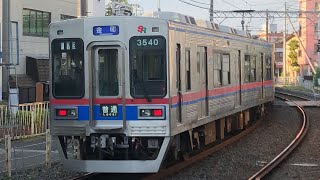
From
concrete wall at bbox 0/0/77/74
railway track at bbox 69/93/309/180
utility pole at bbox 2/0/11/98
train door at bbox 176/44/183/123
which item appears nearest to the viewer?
train door at bbox 176/44/183/123

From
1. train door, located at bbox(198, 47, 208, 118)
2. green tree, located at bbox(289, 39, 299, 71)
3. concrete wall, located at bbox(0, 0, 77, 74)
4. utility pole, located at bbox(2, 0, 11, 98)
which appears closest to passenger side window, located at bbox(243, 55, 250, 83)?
train door, located at bbox(198, 47, 208, 118)

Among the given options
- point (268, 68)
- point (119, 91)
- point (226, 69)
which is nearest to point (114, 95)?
point (119, 91)

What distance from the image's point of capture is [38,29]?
98.8 feet

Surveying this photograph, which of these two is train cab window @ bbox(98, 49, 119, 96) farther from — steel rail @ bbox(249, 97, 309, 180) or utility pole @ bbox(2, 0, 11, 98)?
utility pole @ bbox(2, 0, 11, 98)

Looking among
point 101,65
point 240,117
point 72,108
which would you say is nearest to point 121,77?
point 101,65

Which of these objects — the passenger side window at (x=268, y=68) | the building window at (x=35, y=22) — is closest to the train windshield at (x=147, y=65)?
the passenger side window at (x=268, y=68)

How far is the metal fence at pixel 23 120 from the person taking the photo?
17.2 meters

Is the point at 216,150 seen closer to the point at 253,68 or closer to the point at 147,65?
the point at 147,65

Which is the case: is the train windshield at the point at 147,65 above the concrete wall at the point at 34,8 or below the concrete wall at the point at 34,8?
below

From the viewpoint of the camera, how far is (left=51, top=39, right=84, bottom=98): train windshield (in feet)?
34.6

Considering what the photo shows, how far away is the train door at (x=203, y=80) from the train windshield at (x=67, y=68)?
306cm

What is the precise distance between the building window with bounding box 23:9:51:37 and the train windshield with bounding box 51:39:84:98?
738 inches

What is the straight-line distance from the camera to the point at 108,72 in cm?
1038

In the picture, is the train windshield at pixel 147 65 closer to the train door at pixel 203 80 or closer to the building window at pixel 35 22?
the train door at pixel 203 80
